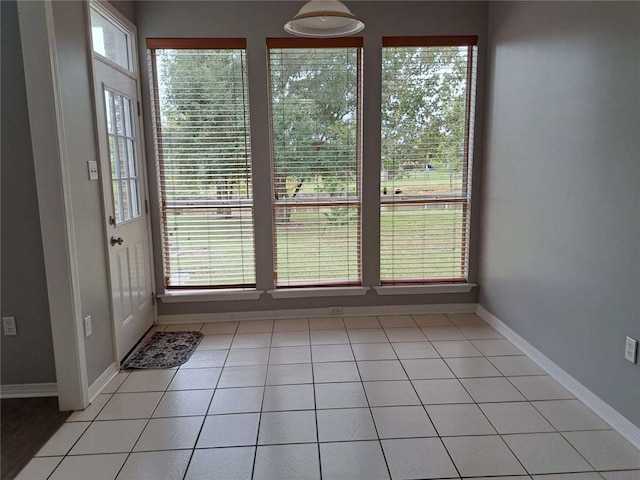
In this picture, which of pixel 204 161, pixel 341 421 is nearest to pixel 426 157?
pixel 204 161

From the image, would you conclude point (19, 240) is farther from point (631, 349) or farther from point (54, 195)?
point (631, 349)

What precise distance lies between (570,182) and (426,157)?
1.38 meters

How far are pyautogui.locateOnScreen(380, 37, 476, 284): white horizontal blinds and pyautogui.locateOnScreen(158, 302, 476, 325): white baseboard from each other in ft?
0.82

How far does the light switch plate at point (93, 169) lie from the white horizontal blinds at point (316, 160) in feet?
4.77

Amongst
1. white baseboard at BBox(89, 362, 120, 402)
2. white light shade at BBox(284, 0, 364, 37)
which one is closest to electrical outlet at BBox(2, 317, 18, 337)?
white baseboard at BBox(89, 362, 120, 402)

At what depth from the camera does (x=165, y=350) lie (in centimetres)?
330

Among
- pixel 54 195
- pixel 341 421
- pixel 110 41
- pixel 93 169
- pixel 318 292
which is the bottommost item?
pixel 341 421

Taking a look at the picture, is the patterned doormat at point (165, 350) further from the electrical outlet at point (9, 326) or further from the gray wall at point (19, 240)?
the electrical outlet at point (9, 326)

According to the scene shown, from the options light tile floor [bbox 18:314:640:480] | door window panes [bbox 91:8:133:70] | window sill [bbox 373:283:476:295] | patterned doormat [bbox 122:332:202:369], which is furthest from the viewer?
window sill [bbox 373:283:476:295]

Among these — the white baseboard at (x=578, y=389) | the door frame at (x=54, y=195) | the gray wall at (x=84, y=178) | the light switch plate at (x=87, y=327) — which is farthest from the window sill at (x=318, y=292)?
the door frame at (x=54, y=195)

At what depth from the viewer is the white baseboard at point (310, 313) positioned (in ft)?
12.8

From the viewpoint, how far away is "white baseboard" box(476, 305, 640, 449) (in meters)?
2.19

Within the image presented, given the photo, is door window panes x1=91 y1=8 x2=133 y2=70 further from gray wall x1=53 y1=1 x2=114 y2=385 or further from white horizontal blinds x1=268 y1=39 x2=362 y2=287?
white horizontal blinds x1=268 y1=39 x2=362 y2=287

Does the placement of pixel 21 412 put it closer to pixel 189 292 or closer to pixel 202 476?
pixel 202 476
